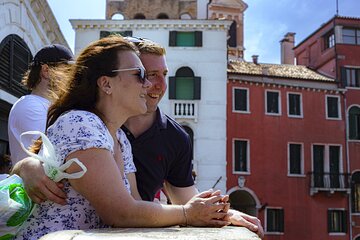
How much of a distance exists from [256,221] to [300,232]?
20186mm

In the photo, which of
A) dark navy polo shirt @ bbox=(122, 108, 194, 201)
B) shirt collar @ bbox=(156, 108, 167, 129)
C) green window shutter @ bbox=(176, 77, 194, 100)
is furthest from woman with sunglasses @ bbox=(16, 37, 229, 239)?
green window shutter @ bbox=(176, 77, 194, 100)

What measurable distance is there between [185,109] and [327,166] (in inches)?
276

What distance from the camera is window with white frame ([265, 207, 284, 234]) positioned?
822 inches

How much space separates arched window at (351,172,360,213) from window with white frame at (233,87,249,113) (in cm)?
584

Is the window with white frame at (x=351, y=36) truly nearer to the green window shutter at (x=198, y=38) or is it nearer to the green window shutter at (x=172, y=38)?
the green window shutter at (x=198, y=38)

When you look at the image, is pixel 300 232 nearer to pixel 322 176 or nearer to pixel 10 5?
pixel 322 176

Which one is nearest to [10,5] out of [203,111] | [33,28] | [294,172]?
[33,28]

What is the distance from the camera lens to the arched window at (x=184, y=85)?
19953 millimetres

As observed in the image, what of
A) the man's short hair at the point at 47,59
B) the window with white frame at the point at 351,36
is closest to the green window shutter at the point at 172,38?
the window with white frame at the point at 351,36

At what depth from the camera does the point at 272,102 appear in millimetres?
21797

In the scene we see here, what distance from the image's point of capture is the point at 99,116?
5.59 ft

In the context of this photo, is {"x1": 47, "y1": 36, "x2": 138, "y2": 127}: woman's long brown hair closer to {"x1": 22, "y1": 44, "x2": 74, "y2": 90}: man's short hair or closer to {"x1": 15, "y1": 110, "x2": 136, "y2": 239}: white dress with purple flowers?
{"x1": 15, "y1": 110, "x2": 136, "y2": 239}: white dress with purple flowers

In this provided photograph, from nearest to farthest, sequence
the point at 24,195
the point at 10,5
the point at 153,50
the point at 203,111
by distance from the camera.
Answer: the point at 24,195 → the point at 153,50 → the point at 10,5 → the point at 203,111

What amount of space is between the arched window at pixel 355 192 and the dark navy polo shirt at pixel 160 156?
841 inches
